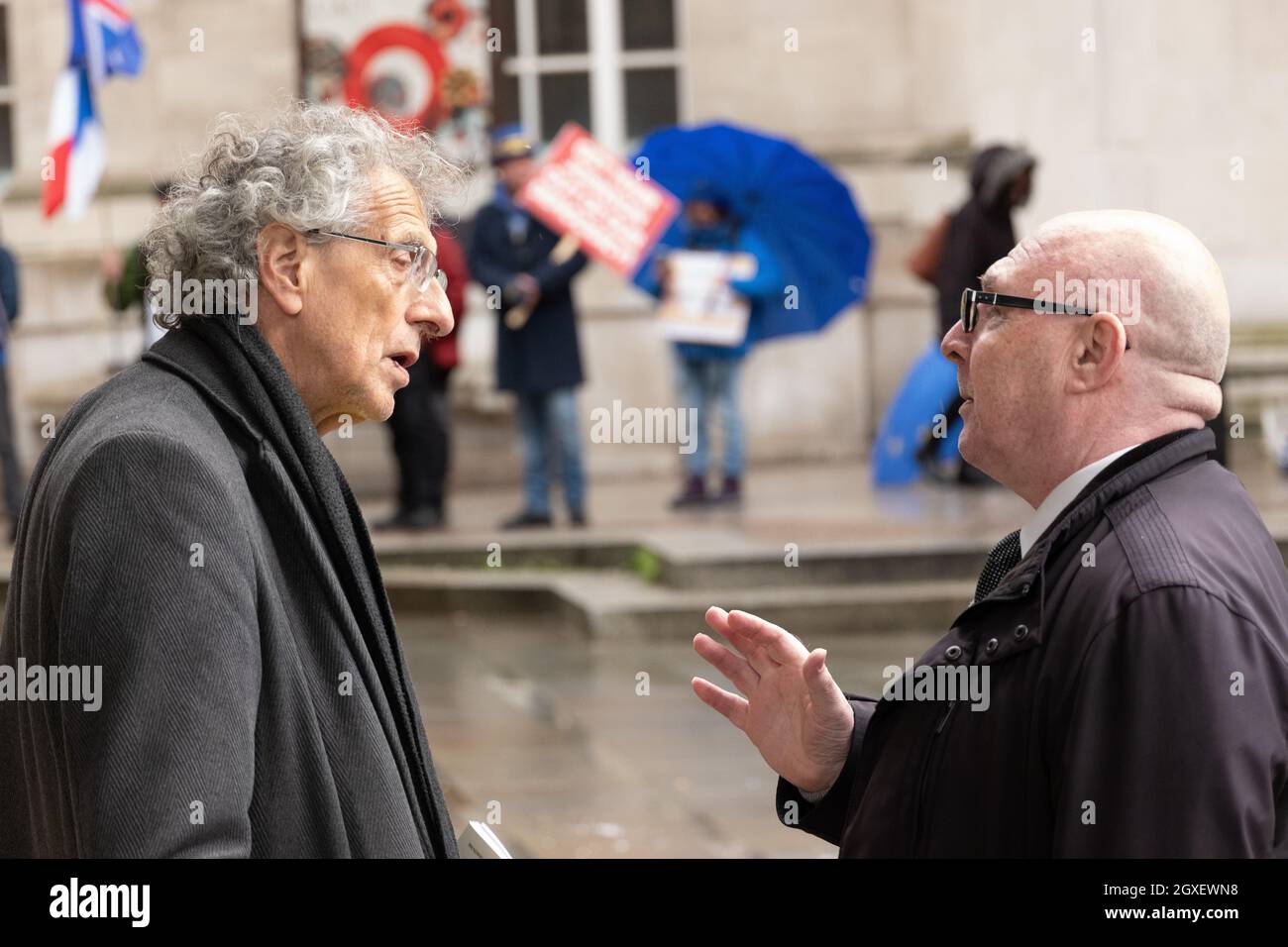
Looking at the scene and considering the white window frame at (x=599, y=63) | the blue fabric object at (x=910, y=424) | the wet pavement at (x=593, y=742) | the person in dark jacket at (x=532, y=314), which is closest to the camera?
the wet pavement at (x=593, y=742)

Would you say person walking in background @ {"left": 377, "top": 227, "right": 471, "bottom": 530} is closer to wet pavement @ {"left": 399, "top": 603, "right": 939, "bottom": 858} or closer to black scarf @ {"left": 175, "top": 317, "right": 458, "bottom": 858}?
wet pavement @ {"left": 399, "top": 603, "right": 939, "bottom": 858}

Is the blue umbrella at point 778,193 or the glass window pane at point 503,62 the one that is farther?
the glass window pane at point 503,62

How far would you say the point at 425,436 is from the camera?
433 inches

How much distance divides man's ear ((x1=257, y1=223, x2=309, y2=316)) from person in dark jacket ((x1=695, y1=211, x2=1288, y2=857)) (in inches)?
29.0

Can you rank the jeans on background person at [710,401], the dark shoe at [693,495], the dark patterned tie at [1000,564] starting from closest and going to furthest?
the dark patterned tie at [1000,564] < the jeans on background person at [710,401] < the dark shoe at [693,495]

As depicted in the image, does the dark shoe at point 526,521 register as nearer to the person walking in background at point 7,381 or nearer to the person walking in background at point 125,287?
the person walking in background at point 125,287

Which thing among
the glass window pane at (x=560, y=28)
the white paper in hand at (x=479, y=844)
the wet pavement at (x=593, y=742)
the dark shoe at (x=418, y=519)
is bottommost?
the wet pavement at (x=593, y=742)

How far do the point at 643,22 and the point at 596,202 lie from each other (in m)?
4.14

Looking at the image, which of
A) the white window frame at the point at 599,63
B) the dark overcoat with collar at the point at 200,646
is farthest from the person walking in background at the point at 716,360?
the dark overcoat with collar at the point at 200,646

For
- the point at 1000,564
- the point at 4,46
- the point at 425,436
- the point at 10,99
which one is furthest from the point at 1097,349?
the point at 4,46

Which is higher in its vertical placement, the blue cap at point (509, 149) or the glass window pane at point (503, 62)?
the glass window pane at point (503, 62)

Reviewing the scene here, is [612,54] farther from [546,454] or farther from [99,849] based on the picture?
[99,849]

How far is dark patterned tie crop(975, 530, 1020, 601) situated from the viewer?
2629 millimetres

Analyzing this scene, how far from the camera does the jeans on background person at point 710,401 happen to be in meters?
11.4
